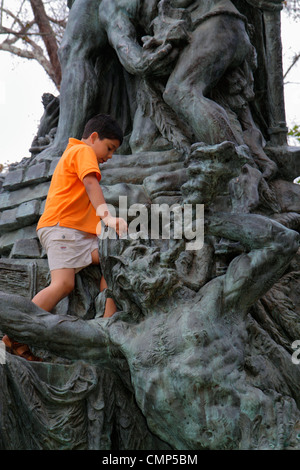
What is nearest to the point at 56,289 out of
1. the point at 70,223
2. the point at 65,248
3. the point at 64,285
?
the point at 64,285

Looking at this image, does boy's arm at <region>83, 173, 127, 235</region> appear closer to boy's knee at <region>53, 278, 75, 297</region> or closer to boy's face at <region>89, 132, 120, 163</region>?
boy's face at <region>89, 132, 120, 163</region>

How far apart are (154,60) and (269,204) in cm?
163

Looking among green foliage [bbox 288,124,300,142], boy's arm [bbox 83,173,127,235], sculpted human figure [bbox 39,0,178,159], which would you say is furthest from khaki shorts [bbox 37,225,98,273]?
green foliage [bbox 288,124,300,142]

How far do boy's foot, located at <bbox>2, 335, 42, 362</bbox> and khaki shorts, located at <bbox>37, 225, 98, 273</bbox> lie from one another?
0.65 meters

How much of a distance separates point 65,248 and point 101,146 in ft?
2.85

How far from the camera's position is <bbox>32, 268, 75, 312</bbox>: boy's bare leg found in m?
A: 5.60

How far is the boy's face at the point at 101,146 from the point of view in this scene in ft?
19.8

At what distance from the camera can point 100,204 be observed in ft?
18.1

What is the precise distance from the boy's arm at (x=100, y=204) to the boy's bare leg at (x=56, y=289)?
58 cm

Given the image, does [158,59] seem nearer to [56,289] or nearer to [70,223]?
[70,223]

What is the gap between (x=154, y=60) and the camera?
6.81 m

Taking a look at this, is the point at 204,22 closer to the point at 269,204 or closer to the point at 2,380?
the point at 269,204

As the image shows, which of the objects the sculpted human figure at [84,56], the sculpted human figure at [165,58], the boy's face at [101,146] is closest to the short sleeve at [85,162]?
the boy's face at [101,146]
